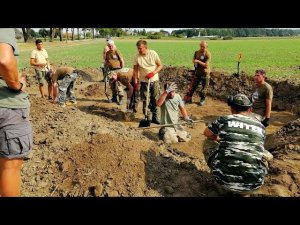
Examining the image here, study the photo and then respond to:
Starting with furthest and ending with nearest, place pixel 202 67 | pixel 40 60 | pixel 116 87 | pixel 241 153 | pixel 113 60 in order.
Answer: pixel 202 67 → pixel 116 87 → pixel 113 60 → pixel 40 60 → pixel 241 153

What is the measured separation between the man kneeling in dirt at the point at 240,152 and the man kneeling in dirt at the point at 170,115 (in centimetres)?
293

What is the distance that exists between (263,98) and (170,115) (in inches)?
75.5

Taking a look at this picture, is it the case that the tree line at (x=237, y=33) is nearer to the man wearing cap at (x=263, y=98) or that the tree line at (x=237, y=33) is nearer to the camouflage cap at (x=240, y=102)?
the man wearing cap at (x=263, y=98)

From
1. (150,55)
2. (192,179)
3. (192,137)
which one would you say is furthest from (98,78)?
(192,179)

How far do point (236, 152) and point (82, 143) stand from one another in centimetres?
269

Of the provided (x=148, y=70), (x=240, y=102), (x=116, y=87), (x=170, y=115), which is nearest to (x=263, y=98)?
(x=170, y=115)

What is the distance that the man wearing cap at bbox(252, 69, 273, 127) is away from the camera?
6340 millimetres

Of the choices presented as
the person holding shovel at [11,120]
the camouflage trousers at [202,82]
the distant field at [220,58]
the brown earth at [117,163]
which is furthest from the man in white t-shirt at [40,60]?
the distant field at [220,58]

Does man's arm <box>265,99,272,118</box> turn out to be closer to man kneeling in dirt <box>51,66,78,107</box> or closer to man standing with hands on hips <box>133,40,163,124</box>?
man standing with hands on hips <box>133,40,163,124</box>

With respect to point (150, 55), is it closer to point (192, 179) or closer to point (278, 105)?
point (192, 179)

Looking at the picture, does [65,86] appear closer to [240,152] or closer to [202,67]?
[202,67]

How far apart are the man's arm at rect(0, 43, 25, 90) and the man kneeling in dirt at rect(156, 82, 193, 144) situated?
401 cm

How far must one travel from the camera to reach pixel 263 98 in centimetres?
650

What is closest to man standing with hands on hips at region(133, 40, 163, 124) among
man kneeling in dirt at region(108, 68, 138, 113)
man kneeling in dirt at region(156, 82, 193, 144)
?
man kneeling in dirt at region(108, 68, 138, 113)
